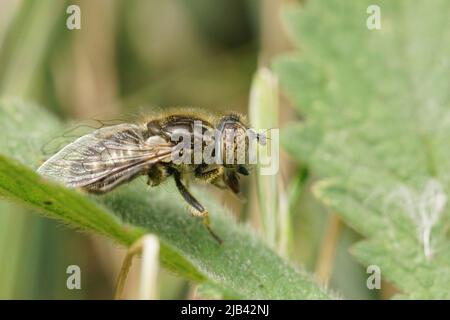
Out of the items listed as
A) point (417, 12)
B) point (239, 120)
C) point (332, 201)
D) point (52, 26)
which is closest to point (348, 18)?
point (417, 12)

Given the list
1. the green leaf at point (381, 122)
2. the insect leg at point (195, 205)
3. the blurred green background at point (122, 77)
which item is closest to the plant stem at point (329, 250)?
the blurred green background at point (122, 77)

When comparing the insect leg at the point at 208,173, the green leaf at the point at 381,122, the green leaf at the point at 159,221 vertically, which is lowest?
the green leaf at the point at 159,221

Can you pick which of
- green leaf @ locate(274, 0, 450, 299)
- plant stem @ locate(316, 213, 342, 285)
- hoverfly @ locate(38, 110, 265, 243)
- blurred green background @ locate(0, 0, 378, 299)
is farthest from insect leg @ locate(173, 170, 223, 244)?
plant stem @ locate(316, 213, 342, 285)

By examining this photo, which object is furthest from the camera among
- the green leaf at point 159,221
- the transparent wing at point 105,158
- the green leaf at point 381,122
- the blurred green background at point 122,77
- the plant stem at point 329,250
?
the blurred green background at point 122,77

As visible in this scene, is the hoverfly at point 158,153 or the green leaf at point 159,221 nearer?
the green leaf at point 159,221

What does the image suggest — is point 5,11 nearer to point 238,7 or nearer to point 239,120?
point 238,7

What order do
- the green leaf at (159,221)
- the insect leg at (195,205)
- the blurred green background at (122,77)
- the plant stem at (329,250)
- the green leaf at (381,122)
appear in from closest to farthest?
the green leaf at (159,221), the insect leg at (195,205), the green leaf at (381,122), the plant stem at (329,250), the blurred green background at (122,77)

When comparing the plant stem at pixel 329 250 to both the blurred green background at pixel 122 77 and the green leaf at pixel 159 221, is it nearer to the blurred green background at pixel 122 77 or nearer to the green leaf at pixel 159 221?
the blurred green background at pixel 122 77
